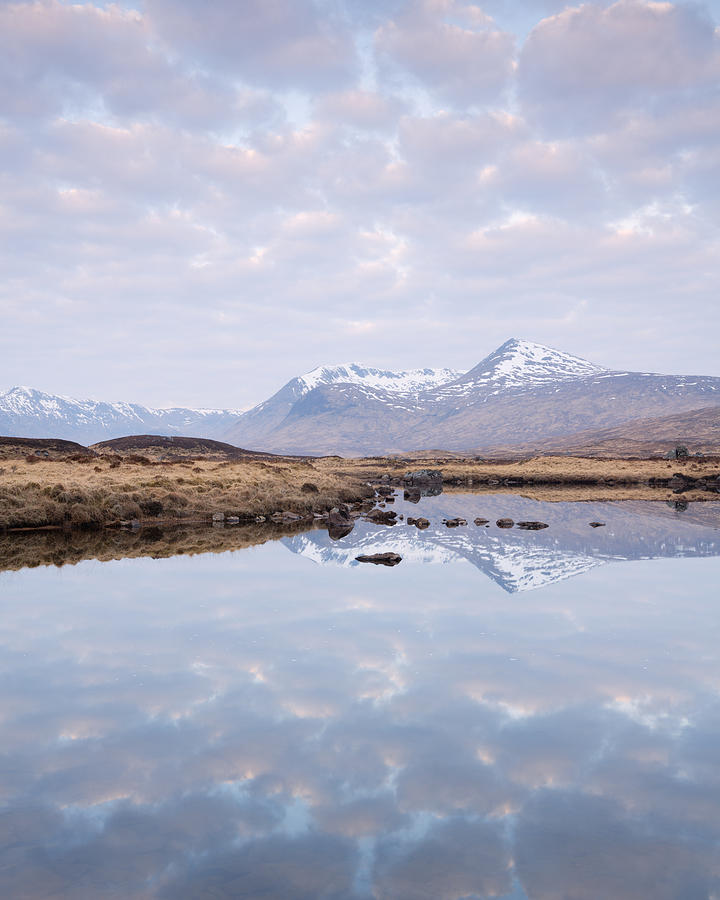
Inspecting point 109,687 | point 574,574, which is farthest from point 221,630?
point 574,574

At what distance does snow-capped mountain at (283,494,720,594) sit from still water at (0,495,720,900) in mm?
4557

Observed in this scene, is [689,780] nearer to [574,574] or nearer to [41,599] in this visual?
[574,574]

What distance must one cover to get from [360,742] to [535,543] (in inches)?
1020

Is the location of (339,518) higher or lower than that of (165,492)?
lower

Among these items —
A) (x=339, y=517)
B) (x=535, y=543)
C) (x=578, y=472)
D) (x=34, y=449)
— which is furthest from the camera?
(x=578, y=472)

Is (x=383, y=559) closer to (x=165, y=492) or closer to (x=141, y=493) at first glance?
(x=141, y=493)

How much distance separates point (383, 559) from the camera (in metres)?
29.7

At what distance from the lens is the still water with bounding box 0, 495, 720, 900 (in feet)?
26.6

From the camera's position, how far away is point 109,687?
1438 centimetres

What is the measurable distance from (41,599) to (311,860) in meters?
17.6

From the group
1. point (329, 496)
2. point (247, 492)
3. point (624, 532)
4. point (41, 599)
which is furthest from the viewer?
point (329, 496)

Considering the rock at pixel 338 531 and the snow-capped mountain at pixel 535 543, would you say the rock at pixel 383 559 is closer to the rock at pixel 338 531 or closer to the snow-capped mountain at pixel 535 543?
the snow-capped mountain at pixel 535 543

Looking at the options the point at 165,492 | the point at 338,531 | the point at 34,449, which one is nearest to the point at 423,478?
the point at 165,492

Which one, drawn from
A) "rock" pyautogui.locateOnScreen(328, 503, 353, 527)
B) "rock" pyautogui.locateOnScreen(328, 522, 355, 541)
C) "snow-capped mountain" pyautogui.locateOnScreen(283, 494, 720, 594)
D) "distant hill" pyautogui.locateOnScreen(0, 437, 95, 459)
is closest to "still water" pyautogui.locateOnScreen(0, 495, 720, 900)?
"snow-capped mountain" pyautogui.locateOnScreen(283, 494, 720, 594)
